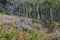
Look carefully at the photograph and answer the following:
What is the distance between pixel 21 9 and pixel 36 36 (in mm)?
18263

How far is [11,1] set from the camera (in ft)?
71.7

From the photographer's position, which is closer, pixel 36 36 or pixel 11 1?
pixel 36 36

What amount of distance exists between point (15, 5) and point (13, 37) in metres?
17.5

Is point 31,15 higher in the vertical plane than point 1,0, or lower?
lower

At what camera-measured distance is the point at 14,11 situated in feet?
77.0

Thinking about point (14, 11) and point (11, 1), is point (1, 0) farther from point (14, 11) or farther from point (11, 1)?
point (14, 11)

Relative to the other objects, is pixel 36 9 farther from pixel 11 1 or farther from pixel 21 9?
pixel 11 1

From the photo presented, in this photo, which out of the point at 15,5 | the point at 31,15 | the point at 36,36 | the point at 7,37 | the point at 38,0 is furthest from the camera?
the point at 31,15

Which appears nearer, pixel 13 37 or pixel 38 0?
pixel 13 37

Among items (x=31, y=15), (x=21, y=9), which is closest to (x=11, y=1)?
(x=21, y=9)

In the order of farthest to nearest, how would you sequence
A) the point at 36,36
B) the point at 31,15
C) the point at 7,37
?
the point at 31,15
the point at 36,36
the point at 7,37

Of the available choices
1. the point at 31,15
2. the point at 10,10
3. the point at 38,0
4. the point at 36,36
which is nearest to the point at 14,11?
the point at 10,10

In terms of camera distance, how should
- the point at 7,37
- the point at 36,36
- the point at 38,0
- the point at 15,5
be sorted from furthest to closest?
1. the point at 15,5
2. the point at 38,0
3. the point at 36,36
4. the point at 7,37

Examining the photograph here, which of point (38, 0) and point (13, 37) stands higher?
point (38, 0)
